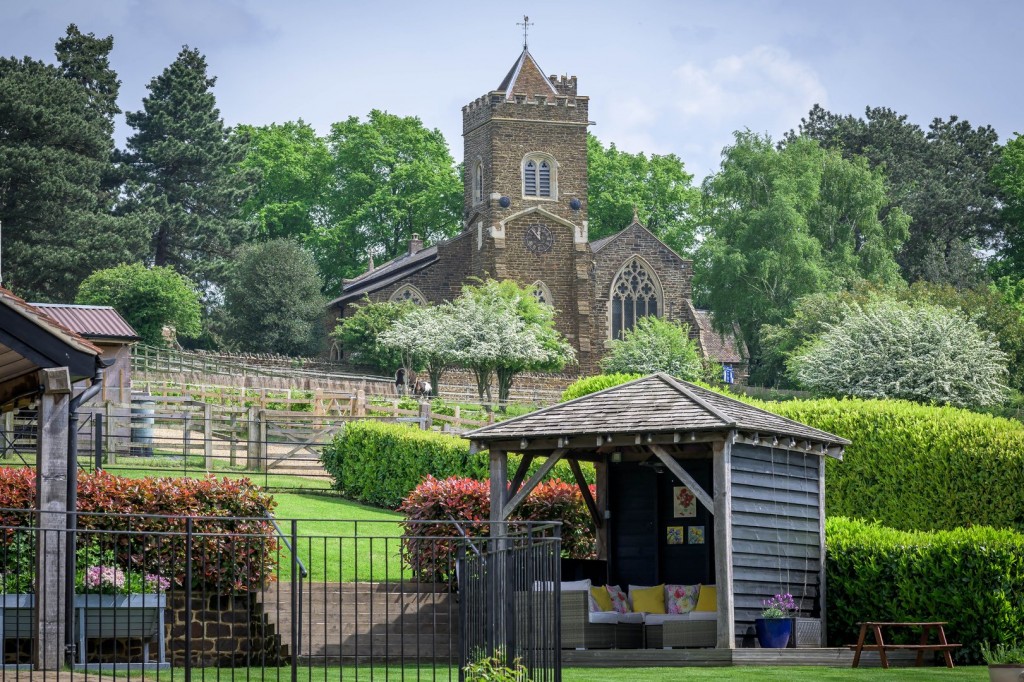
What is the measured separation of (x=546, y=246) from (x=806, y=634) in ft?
173

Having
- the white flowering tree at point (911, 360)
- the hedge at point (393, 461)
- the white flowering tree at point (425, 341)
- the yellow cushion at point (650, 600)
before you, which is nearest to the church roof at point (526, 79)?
the white flowering tree at point (425, 341)

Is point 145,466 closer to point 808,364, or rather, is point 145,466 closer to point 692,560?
point 692,560

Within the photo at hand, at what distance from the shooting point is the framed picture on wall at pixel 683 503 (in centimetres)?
2044

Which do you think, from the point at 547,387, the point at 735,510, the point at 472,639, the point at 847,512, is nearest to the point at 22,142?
the point at 547,387

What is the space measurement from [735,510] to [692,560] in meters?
2.33

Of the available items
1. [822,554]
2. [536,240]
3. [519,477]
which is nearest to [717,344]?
[536,240]

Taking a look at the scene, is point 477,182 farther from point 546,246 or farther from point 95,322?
point 95,322

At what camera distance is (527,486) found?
19.5 metres

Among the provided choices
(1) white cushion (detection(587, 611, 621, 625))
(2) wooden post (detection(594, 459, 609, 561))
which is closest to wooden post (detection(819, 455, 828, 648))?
(1) white cushion (detection(587, 611, 621, 625))

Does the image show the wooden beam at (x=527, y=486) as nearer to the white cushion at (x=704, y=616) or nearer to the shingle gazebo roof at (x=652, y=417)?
the shingle gazebo roof at (x=652, y=417)

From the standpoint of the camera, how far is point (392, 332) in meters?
62.6

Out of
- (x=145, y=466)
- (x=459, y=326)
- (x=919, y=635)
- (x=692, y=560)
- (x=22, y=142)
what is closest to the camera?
(x=919, y=635)

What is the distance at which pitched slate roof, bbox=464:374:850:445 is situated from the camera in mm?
18156

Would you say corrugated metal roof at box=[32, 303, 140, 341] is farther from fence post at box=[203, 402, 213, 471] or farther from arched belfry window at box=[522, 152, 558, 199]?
arched belfry window at box=[522, 152, 558, 199]
